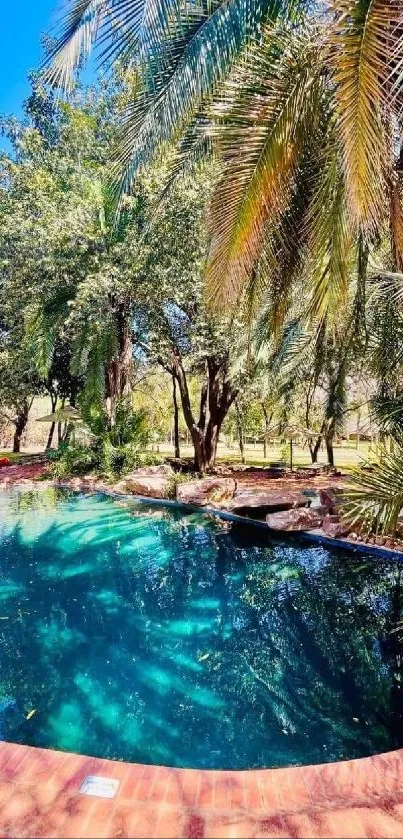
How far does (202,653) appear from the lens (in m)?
4.61

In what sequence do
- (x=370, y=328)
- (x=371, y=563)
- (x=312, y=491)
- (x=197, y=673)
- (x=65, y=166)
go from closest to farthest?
1. (x=197, y=673)
2. (x=370, y=328)
3. (x=371, y=563)
4. (x=312, y=491)
5. (x=65, y=166)

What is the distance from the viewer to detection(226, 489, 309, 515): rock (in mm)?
9828

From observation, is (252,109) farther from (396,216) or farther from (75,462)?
(75,462)

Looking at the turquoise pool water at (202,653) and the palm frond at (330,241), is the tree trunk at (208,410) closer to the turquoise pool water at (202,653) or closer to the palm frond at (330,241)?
the turquoise pool water at (202,653)

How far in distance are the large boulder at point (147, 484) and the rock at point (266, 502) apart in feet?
7.45

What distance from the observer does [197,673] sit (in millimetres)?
4277

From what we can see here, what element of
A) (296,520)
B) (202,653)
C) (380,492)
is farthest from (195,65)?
(296,520)

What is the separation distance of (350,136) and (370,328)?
12.6 feet

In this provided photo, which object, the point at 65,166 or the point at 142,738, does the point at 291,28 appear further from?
the point at 65,166

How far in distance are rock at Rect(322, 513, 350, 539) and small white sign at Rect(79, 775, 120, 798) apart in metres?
6.05

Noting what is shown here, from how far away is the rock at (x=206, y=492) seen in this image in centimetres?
1136

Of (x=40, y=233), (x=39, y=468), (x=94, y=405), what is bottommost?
(x=39, y=468)

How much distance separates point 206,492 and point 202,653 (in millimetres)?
7020

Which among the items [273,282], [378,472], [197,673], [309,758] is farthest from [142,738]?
[273,282]
